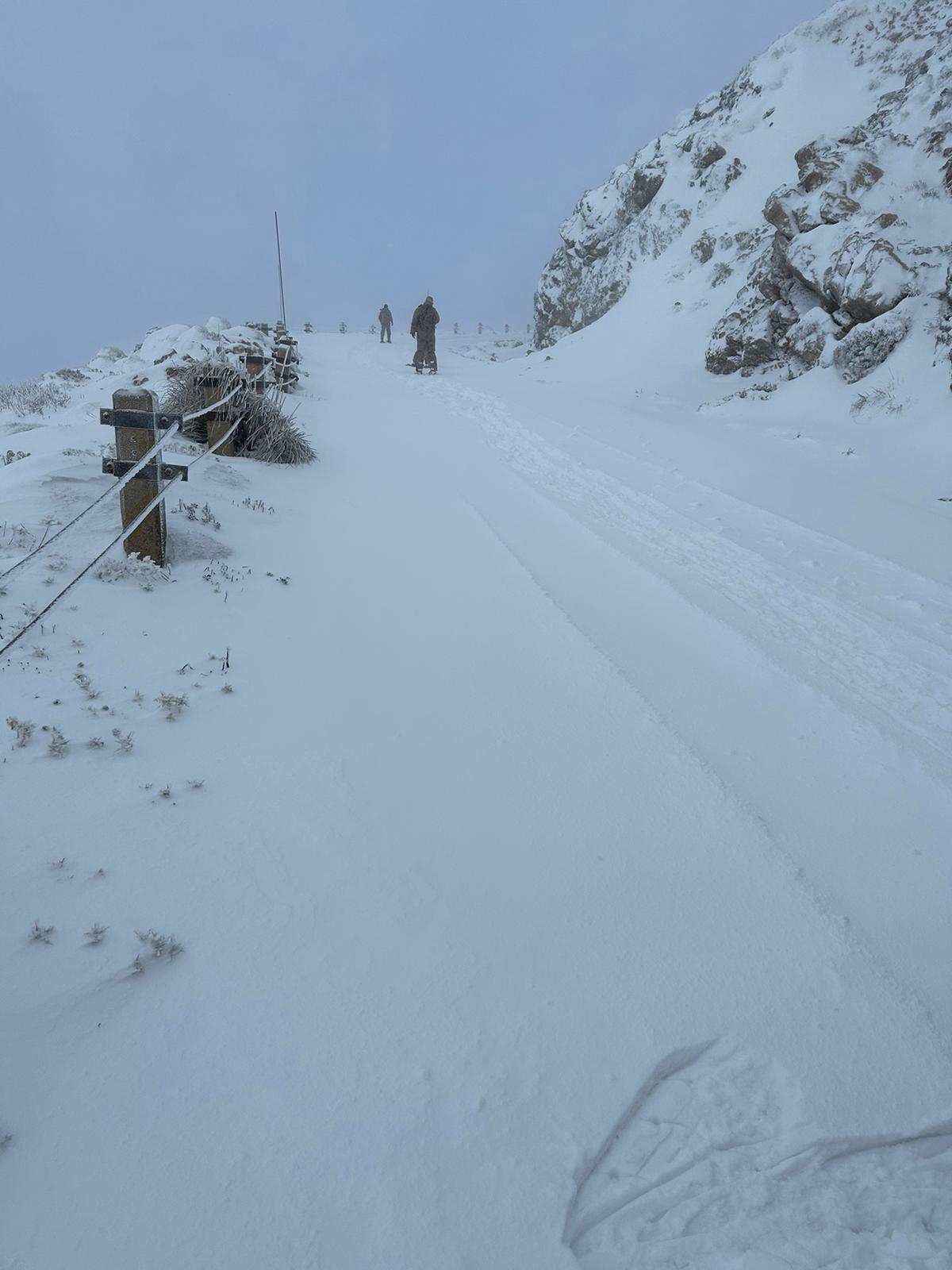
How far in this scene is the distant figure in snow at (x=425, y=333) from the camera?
57.7 feet

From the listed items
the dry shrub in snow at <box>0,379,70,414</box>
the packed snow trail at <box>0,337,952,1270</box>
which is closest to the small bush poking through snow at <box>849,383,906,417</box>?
the packed snow trail at <box>0,337,952,1270</box>

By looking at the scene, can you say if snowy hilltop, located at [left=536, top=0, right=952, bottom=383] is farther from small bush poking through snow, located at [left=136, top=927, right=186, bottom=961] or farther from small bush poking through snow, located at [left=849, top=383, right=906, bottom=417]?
small bush poking through snow, located at [left=136, top=927, right=186, bottom=961]

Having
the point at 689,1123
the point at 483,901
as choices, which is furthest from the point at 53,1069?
the point at 689,1123

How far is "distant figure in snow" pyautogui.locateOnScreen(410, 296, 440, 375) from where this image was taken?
17594 millimetres

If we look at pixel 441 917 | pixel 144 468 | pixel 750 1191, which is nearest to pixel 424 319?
pixel 144 468

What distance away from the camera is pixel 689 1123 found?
1.80 m

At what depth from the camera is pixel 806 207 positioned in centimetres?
1219

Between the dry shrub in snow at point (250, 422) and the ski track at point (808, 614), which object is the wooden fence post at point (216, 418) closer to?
the dry shrub in snow at point (250, 422)

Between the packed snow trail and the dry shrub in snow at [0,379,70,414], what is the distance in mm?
9742

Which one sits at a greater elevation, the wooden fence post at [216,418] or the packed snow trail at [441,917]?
the wooden fence post at [216,418]

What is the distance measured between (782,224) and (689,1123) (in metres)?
14.1

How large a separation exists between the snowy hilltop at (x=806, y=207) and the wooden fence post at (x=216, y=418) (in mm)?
8435

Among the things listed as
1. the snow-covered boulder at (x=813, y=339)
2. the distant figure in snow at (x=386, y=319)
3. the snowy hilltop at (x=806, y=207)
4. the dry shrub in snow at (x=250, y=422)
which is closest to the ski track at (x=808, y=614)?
the dry shrub in snow at (x=250, y=422)

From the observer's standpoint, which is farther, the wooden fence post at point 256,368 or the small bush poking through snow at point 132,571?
the wooden fence post at point 256,368
